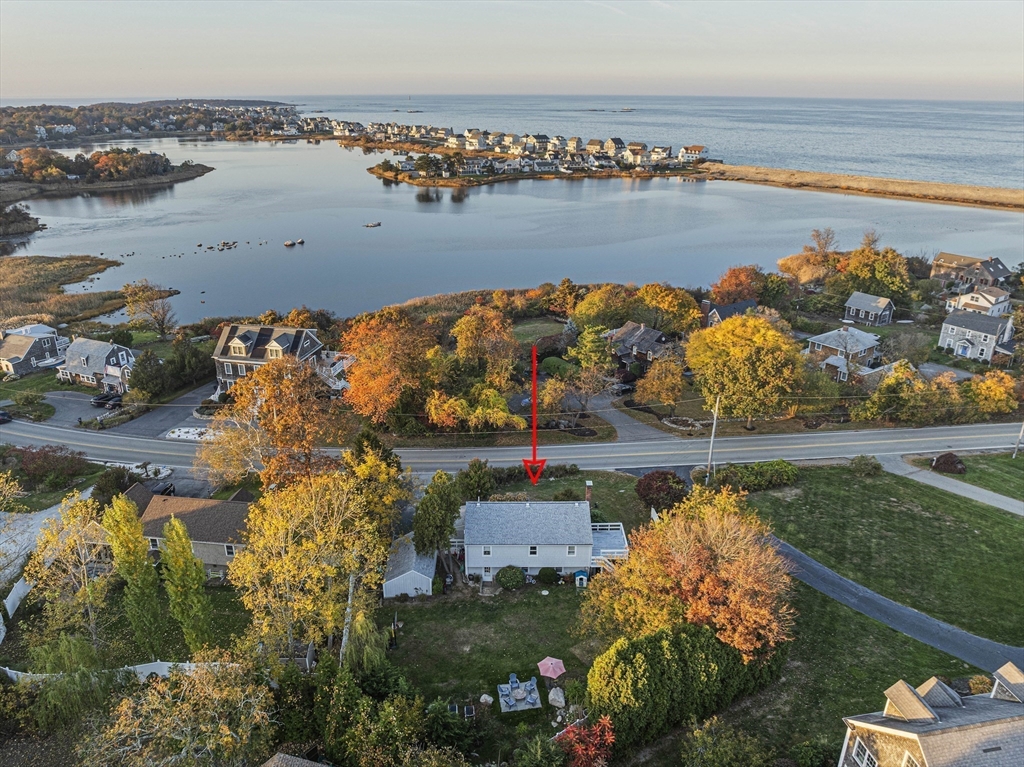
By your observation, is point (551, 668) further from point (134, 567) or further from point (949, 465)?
point (949, 465)

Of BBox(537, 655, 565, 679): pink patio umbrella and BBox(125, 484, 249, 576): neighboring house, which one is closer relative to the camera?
BBox(537, 655, 565, 679): pink patio umbrella

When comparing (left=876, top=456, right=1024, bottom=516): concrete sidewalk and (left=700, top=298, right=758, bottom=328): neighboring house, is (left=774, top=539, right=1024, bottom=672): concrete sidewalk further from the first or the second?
(left=700, top=298, right=758, bottom=328): neighboring house

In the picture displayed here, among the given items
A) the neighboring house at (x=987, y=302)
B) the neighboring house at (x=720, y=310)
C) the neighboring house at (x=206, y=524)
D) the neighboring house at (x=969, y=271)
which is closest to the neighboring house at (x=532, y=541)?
the neighboring house at (x=206, y=524)

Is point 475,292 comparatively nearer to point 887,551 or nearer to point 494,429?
point 494,429

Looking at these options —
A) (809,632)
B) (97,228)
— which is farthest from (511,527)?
(97,228)

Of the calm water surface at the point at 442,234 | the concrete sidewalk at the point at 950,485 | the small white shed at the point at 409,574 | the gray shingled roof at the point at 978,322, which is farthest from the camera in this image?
the calm water surface at the point at 442,234

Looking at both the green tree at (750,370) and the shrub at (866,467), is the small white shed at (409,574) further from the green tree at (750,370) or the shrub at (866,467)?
the shrub at (866,467)

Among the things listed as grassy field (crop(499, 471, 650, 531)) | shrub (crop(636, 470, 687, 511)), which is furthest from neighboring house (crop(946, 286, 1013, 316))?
grassy field (crop(499, 471, 650, 531))
